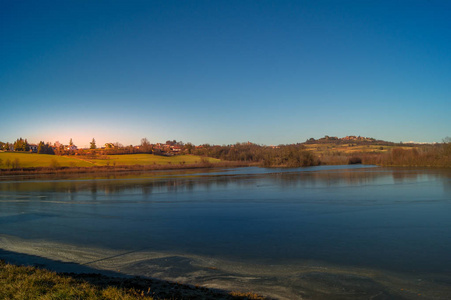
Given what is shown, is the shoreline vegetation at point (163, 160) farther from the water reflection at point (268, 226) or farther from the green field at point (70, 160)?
the water reflection at point (268, 226)

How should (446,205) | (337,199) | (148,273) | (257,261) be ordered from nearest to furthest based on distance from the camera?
(148,273) < (257,261) < (446,205) < (337,199)

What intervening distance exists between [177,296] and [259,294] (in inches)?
50.7

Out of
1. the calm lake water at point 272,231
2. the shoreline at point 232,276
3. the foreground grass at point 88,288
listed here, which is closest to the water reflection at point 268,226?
the calm lake water at point 272,231

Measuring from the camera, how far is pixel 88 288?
4848 millimetres

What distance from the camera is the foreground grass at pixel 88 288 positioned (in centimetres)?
461

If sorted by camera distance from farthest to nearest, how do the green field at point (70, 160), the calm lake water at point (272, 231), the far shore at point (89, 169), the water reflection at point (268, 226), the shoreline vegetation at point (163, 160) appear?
the green field at point (70, 160), the far shore at point (89, 169), the shoreline vegetation at point (163, 160), the water reflection at point (268, 226), the calm lake water at point (272, 231)

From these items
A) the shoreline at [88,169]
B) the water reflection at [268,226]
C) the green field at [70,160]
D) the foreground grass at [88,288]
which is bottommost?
the water reflection at [268,226]

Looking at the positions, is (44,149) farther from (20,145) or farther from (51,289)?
(51,289)

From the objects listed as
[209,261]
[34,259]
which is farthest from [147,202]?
[209,261]

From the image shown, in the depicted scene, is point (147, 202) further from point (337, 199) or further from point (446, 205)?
point (446, 205)

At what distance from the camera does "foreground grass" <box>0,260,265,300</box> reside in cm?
461

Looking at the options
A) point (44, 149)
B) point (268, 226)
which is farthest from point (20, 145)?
point (268, 226)

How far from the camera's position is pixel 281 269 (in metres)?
6.30

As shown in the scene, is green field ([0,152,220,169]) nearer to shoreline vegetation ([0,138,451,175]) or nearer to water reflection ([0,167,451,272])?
shoreline vegetation ([0,138,451,175])
